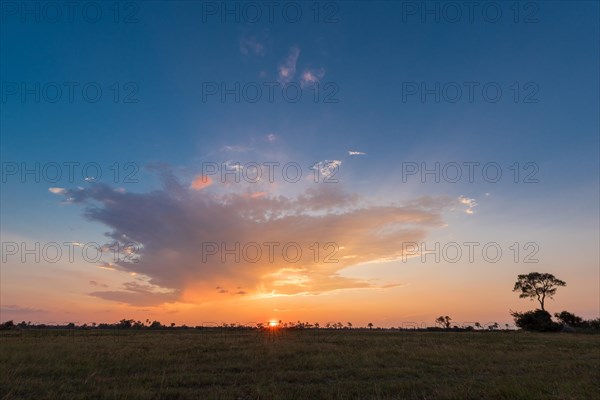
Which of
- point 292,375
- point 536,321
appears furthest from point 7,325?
point 536,321

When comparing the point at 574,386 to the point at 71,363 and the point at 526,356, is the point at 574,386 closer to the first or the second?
the point at 526,356

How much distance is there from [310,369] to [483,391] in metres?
8.71

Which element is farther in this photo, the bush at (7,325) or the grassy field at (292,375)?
the bush at (7,325)

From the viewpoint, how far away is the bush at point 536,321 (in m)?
76.1

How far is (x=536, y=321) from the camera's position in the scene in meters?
79.6

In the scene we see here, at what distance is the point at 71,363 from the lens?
68.7 ft

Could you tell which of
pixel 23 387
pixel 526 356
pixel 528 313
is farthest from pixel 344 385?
pixel 528 313

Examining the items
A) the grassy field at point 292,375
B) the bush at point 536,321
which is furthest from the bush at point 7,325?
the bush at point 536,321

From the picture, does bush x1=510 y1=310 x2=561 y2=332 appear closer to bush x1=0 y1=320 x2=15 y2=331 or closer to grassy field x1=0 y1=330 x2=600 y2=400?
grassy field x1=0 y1=330 x2=600 y2=400

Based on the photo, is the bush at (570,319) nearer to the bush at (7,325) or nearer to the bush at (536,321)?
the bush at (536,321)

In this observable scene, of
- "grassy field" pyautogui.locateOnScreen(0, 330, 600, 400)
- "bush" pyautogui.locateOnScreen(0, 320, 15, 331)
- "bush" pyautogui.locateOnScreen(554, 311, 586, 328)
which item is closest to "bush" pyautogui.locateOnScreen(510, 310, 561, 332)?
"bush" pyautogui.locateOnScreen(554, 311, 586, 328)

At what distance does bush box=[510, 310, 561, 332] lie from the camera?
7606 centimetres

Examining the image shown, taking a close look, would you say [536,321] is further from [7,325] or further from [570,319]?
[7,325]

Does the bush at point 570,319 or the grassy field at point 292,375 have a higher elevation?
the grassy field at point 292,375
